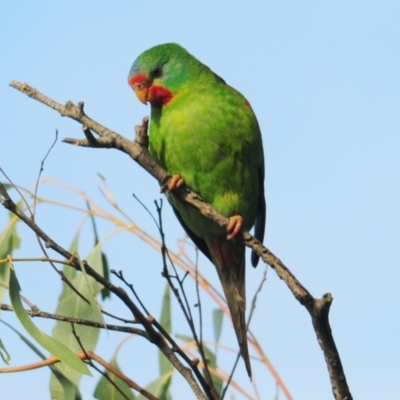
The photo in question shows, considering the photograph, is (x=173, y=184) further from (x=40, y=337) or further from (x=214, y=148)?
(x=40, y=337)

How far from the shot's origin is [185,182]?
340 cm

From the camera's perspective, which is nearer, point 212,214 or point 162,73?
point 212,214

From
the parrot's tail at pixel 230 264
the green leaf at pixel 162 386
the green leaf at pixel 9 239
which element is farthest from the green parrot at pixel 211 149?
the green leaf at pixel 9 239

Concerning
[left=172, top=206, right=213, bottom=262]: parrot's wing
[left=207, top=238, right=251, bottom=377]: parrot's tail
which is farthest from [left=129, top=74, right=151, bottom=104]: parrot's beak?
[left=207, top=238, right=251, bottom=377]: parrot's tail

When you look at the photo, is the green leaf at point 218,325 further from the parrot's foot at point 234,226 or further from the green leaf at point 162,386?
the parrot's foot at point 234,226

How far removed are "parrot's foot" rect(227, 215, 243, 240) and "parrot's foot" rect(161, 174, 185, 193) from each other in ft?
0.89

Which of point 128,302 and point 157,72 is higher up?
point 157,72

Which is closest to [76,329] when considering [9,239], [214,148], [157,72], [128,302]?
[9,239]

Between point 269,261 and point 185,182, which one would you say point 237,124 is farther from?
point 269,261

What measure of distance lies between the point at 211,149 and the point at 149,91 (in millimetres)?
576

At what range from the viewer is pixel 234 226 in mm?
3168

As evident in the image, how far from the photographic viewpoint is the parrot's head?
371 cm

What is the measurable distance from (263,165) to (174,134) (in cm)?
54

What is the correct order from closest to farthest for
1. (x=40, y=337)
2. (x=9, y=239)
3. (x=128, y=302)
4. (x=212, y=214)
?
(x=128, y=302), (x=40, y=337), (x=212, y=214), (x=9, y=239)
